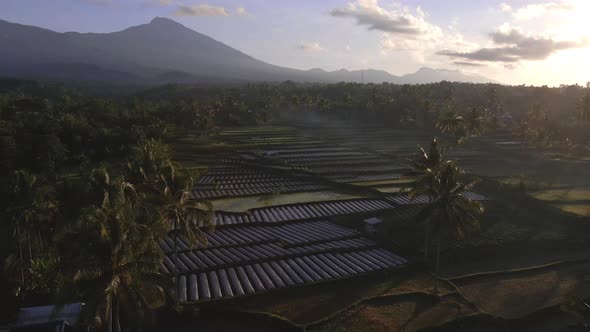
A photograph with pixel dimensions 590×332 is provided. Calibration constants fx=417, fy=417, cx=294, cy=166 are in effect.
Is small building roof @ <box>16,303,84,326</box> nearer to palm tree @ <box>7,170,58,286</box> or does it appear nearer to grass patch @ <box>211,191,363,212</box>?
palm tree @ <box>7,170,58,286</box>

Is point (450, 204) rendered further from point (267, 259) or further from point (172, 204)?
point (172, 204)

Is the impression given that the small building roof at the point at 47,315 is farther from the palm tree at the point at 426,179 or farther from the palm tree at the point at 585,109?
the palm tree at the point at 585,109

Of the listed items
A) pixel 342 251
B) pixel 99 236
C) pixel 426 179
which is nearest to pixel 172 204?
pixel 99 236

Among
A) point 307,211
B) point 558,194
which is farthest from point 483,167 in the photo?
point 307,211

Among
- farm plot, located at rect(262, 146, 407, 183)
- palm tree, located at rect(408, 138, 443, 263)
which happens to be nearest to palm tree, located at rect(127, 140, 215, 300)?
palm tree, located at rect(408, 138, 443, 263)

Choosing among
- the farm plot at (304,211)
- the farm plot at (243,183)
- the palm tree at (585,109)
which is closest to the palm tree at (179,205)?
the farm plot at (304,211)

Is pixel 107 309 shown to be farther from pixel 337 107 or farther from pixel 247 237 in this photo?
pixel 337 107
